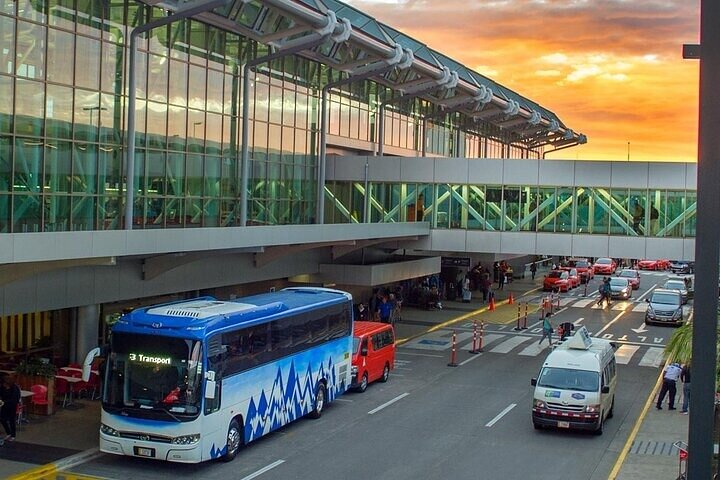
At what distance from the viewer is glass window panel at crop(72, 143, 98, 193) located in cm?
2625

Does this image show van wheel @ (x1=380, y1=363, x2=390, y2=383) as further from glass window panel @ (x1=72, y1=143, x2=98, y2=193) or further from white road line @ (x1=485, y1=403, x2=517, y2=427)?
glass window panel @ (x1=72, y1=143, x2=98, y2=193)

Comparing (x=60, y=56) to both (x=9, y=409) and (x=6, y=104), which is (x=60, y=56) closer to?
(x=6, y=104)

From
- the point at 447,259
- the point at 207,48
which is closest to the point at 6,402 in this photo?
the point at 207,48

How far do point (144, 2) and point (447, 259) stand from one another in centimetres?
2537

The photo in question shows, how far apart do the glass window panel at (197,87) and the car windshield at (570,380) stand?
16258 mm

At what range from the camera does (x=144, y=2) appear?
1098 inches

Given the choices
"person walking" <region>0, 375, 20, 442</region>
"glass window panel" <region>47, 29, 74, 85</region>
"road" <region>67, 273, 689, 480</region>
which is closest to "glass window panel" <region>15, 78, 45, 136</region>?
"glass window panel" <region>47, 29, 74, 85</region>

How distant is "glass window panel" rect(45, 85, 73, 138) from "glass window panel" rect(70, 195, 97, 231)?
6.24ft

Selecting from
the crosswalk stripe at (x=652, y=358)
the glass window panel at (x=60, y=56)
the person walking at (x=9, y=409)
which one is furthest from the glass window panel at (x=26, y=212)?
the crosswalk stripe at (x=652, y=358)

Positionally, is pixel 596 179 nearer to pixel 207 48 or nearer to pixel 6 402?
pixel 207 48

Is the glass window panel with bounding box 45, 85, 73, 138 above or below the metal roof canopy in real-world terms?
below

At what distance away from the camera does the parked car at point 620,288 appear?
58750mm

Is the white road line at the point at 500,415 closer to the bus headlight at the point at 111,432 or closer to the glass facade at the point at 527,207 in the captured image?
the bus headlight at the point at 111,432

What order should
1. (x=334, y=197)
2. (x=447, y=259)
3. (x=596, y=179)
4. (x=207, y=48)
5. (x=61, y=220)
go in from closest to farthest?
(x=61, y=220) < (x=207, y=48) < (x=596, y=179) < (x=334, y=197) < (x=447, y=259)
